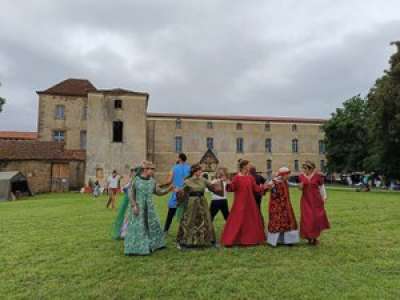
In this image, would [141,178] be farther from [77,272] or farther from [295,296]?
[295,296]

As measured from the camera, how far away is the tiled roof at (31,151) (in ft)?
92.4

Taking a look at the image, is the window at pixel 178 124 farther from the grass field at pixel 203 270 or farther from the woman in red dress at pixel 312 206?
the woman in red dress at pixel 312 206

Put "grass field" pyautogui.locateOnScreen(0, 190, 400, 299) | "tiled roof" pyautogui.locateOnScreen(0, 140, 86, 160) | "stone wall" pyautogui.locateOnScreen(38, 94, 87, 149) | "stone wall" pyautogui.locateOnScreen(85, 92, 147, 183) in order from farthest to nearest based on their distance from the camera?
"stone wall" pyautogui.locateOnScreen(38, 94, 87, 149), "stone wall" pyautogui.locateOnScreen(85, 92, 147, 183), "tiled roof" pyautogui.locateOnScreen(0, 140, 86, 160), "grass field" pyautogui.locateOnScreen(0, 190, 400, 299)

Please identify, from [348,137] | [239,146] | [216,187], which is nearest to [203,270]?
[216,187]

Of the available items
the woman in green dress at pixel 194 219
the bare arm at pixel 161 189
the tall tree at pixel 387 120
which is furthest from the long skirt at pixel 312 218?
the tall tree at pixel 387 120

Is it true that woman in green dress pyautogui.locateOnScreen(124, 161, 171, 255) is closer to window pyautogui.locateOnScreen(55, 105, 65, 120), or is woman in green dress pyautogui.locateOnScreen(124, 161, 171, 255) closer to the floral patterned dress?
the floral patterned dress

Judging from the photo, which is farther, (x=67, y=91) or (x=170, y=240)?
(x=67, y=91)

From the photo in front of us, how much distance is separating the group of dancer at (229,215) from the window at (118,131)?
27.1 m

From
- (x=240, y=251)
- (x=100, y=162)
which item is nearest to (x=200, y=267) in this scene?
(x=240, y=251)

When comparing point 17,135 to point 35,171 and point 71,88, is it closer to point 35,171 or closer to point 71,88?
point 71,88

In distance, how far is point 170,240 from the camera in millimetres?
6691

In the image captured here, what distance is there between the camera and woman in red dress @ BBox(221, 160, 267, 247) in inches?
235

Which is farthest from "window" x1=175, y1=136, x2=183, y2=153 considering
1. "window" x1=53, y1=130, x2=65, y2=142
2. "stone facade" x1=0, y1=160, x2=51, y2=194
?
"stone facade" x1=0, y1=160, x2=51, y2=194

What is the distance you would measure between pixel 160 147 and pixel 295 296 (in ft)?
128
